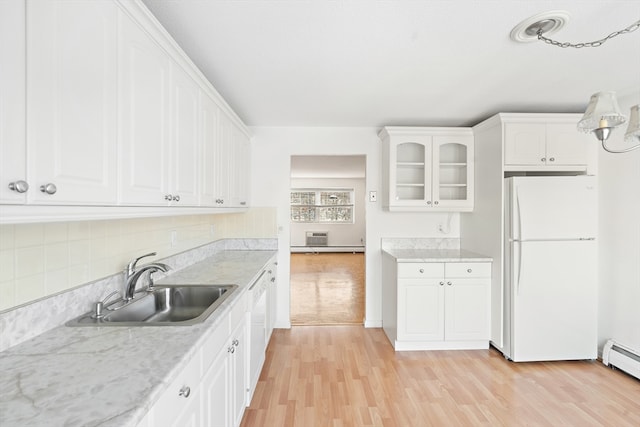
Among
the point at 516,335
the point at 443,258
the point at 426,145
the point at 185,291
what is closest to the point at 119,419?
the point at 185,291

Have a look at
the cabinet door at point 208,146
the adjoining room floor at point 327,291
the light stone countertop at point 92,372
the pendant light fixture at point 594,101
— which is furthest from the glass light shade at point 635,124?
the adjoining room floor at point 327,291

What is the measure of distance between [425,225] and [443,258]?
0.71 meters

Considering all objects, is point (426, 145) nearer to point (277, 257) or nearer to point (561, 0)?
point (561, 0)

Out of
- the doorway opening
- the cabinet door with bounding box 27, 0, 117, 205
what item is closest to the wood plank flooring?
the cabinet door with bounding box 27, 0, 117, 205

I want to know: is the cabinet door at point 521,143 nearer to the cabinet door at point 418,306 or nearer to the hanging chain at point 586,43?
the hanging chain at point 586,43

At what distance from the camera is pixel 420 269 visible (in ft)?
9.43

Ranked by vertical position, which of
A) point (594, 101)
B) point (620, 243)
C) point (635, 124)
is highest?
point (594, 101)

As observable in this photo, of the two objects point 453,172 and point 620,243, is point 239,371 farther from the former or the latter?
point 620,243

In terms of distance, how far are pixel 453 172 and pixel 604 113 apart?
2.07 m

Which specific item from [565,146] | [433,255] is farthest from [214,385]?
[565,146]

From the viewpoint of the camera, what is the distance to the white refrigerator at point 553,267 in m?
2.58

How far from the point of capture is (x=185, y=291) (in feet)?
6.14

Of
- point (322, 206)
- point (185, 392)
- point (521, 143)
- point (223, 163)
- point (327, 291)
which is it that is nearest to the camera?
point (185, 392)

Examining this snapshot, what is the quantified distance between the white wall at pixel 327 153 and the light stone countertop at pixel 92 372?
2270 millimetres
